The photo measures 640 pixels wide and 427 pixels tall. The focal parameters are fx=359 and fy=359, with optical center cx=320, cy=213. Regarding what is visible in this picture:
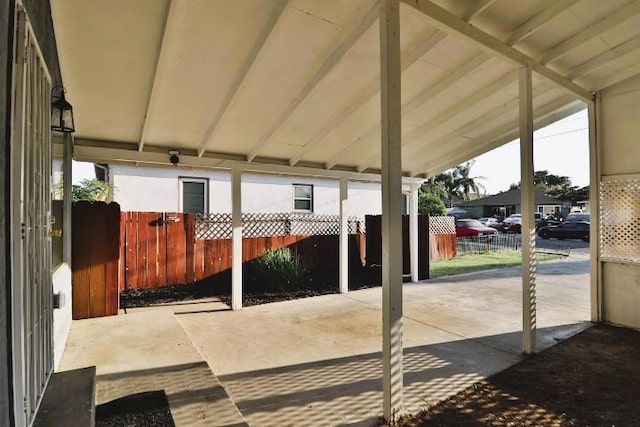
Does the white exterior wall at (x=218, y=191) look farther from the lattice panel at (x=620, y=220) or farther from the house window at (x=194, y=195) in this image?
the lattice panel at (x=620, y=220)

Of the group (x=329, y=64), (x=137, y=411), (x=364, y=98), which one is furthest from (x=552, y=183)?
(x=137, y=411)

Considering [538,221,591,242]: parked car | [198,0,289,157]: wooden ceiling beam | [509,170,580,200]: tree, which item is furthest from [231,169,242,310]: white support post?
[509,170,580,200]: tree

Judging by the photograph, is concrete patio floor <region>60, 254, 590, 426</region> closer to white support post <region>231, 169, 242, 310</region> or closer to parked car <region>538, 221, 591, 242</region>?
white support post <region>231, 169, 242, 310</region>

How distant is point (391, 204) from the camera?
2.75 meters

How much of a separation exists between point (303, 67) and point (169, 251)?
540 centimetres

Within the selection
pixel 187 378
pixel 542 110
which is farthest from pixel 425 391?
pixel 542 110

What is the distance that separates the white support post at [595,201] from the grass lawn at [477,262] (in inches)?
163

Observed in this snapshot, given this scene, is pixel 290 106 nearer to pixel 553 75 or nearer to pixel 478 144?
pixel 553 75

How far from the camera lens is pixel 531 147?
3.98 m

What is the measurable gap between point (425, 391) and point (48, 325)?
305 centimetres

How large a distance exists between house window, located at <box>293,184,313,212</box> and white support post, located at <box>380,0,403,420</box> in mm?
8297

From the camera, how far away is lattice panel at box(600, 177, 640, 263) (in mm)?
4867

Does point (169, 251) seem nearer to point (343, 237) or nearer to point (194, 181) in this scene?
point (194, 181)

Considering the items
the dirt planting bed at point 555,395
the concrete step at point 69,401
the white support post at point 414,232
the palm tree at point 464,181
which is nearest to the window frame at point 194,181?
the white support post at point 414,232
